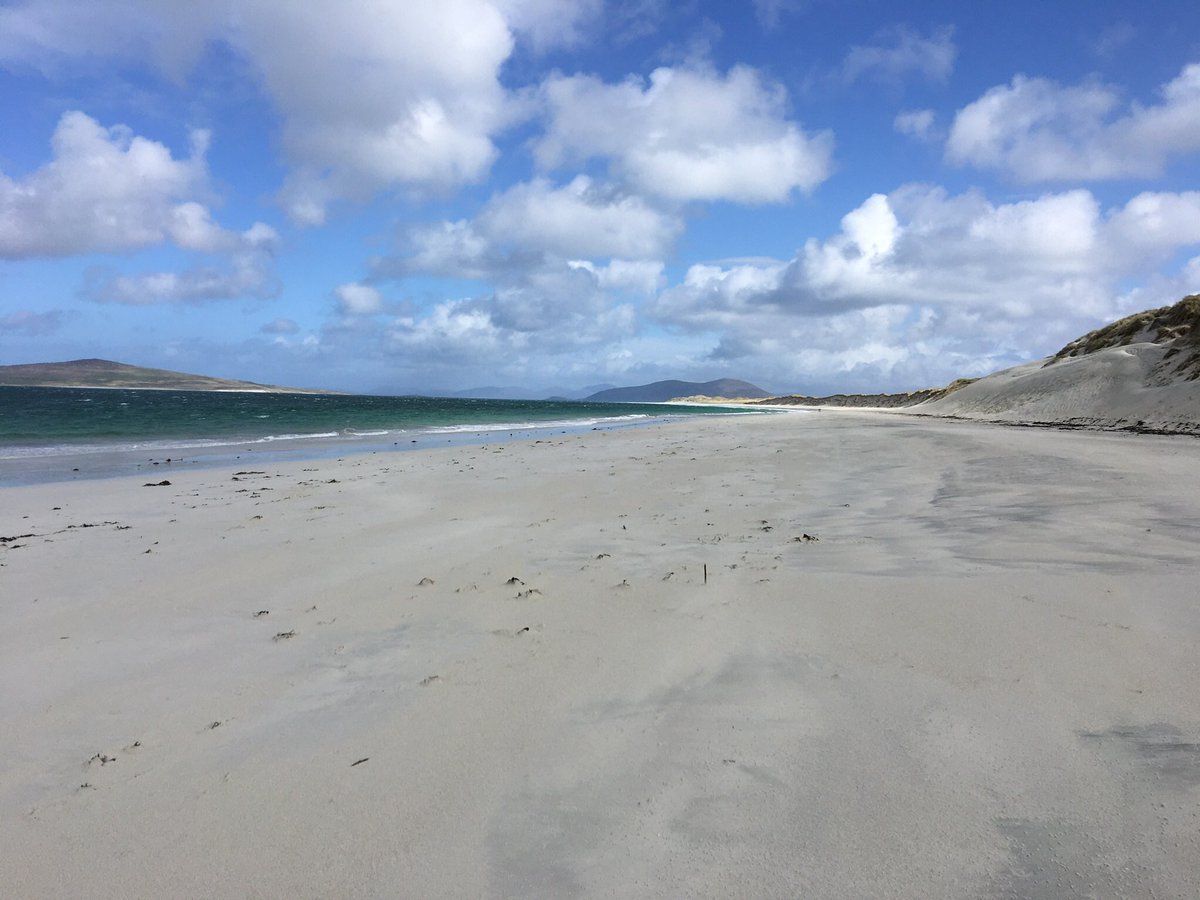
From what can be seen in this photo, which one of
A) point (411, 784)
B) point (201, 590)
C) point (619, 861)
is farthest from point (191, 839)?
point (201, 590)

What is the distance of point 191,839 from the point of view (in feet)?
8.70

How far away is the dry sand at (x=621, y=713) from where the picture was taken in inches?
93.4

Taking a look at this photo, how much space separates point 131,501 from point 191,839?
10.8 metres

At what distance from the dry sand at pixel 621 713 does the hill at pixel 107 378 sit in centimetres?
17130

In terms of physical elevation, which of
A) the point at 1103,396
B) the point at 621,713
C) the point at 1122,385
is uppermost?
the point at 1122,385

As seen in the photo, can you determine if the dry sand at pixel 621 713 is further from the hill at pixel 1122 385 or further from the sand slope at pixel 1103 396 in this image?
the hill at pixel 1122 385

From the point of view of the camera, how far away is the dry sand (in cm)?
237

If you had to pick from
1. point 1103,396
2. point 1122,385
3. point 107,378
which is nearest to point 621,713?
point 1103,396

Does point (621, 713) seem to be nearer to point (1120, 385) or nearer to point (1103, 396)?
point (1103, 396)

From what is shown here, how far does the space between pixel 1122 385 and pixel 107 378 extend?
710ft

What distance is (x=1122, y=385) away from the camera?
25.7 meters

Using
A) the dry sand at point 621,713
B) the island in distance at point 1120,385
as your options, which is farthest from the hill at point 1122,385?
the dry sand at point 621,713

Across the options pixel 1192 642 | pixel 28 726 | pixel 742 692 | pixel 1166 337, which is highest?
pixel 1166 337

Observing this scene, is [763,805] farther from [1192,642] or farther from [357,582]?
[357,582]
